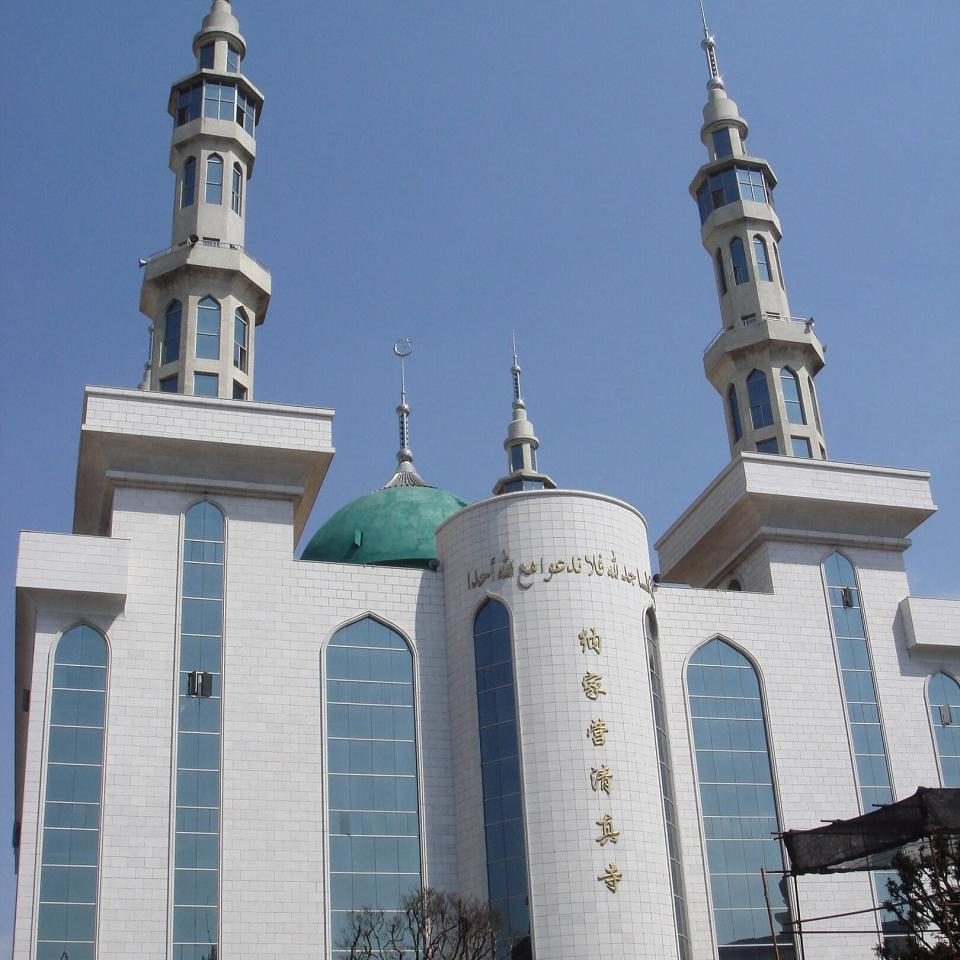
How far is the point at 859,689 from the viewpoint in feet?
95.2

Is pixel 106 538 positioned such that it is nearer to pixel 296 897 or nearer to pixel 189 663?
pixel 189 663

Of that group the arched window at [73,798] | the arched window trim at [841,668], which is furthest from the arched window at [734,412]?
the arched window at [73,798]

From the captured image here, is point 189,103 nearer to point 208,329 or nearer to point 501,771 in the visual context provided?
point 208,329

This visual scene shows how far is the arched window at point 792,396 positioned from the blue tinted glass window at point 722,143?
638cm

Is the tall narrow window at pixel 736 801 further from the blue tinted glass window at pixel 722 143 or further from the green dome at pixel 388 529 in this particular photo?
the blue tinted glass window at pixel 722 143

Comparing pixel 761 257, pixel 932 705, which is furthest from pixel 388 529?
pixel 932 705

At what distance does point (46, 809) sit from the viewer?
76.6ft

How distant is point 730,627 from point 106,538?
1241cm

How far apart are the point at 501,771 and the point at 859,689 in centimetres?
832

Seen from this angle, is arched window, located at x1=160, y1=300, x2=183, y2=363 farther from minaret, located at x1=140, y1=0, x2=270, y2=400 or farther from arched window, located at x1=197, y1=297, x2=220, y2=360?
arched window, located at x1=197, y1=297, x2=220, y2=360

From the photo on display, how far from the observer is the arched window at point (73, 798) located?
74.1 feet

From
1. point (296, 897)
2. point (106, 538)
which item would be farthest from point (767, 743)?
point (106, 538)

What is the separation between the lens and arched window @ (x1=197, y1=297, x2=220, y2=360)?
29.3 metres

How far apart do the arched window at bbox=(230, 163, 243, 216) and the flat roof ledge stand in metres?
12.2
